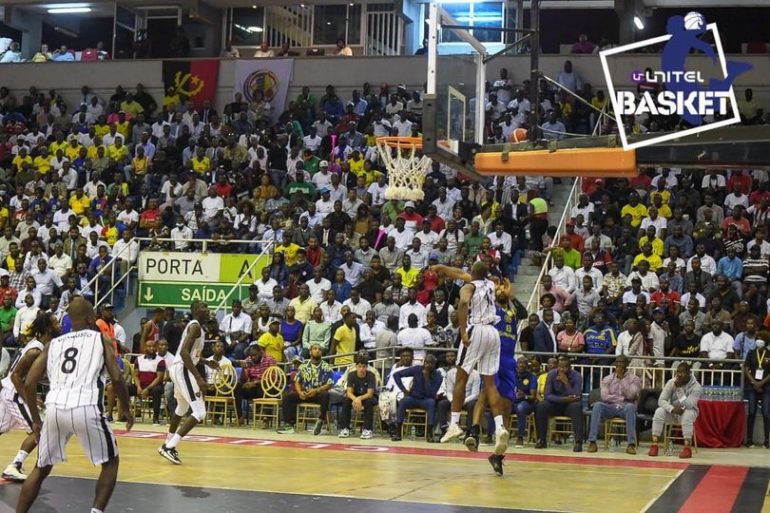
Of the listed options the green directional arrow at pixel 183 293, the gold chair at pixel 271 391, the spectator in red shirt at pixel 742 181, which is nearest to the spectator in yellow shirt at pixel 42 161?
the green directional arrow at pixel 183 293

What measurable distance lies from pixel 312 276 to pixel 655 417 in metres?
7.47

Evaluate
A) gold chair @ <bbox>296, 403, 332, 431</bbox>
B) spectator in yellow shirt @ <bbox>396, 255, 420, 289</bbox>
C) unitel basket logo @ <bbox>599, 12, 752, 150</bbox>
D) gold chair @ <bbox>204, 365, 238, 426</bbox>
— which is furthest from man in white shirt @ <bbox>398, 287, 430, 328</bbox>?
unitel basket logo @ <bbox>599, 12, 752, 150</bbox>

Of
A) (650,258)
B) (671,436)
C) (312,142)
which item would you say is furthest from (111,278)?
(671,436)

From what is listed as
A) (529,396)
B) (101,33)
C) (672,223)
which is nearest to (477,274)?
(529,396)

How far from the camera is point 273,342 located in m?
20.2

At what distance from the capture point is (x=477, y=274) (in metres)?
12.9

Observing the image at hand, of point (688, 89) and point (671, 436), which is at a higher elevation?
point (688, 89)

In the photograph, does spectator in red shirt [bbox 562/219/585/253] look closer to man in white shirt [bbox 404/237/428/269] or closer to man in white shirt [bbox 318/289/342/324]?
man in white shirt [bbox 404/237/428/269]

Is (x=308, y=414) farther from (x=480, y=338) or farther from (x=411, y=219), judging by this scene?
(x=480, y=338)

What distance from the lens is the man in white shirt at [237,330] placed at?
20.4 m

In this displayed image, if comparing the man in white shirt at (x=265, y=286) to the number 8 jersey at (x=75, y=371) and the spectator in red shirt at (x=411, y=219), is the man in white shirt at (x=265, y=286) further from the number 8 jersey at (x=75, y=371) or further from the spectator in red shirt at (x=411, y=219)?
the number 8 jersey at (x=75, y=371)

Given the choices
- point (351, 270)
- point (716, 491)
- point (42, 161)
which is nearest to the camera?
point (716, 491)

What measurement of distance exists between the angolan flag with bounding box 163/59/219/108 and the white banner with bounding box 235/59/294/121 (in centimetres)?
74

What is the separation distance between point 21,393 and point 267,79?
2036 cm
